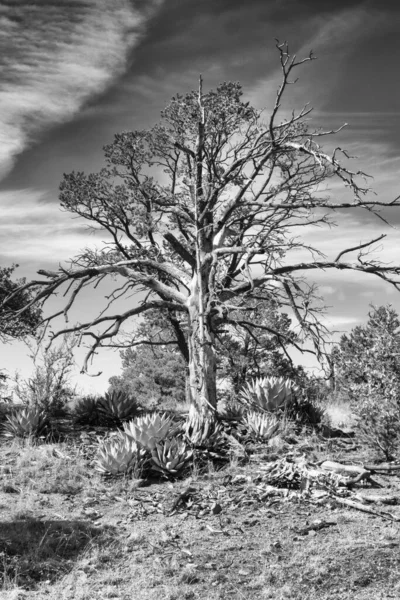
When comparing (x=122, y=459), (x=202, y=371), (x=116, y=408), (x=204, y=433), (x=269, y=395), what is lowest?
(x=122, y=459)

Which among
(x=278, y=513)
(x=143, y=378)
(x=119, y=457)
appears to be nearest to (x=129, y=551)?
(x=278, y=513)

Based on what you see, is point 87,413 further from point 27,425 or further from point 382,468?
point 382,468

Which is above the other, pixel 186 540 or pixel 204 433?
pixel 204 433

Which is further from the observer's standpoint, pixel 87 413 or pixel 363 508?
pixel 87 413

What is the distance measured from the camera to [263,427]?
13.7m

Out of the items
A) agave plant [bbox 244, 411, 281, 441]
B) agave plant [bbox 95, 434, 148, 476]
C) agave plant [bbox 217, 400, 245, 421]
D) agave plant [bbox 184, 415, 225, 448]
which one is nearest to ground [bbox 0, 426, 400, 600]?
agave plant [bbox 95, 434, 148, 476]

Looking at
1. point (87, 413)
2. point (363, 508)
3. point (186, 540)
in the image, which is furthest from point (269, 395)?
point (186, 540)

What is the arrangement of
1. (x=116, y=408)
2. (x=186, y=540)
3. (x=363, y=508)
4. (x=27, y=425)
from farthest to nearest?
(x=116, y=408) < (x=27, y=425) < (x=363, y=508) < (x=186, y=540)

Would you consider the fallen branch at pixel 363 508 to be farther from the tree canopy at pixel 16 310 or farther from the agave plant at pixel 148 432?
the tree canopy at pixel 16 310

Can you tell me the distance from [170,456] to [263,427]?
3371mm

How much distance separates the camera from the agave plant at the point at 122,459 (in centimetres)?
1084

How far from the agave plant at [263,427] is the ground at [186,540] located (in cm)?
223

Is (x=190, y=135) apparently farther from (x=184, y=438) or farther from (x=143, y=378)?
(x=143, y=378)

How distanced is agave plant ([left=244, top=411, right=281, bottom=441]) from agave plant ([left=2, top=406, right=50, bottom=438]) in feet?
18.3
